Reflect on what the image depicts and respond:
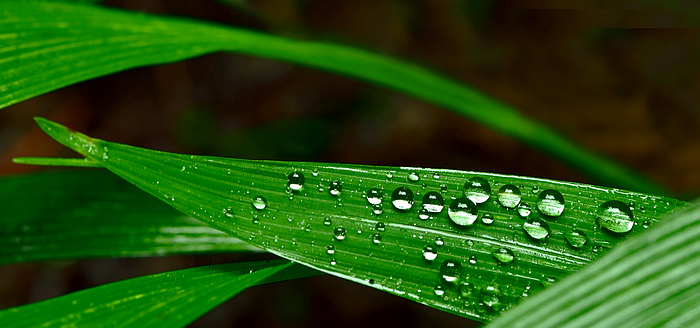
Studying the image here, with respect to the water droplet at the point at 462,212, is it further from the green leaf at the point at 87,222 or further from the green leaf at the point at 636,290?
the green leaf at the point at 87,222

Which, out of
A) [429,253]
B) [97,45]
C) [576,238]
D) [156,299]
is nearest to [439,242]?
[429,253]

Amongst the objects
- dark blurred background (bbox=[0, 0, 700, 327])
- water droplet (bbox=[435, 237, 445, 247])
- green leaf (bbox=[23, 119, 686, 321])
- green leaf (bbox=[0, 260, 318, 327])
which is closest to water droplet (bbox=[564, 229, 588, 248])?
green leaf (bbox=[23, 119, 686, 321])

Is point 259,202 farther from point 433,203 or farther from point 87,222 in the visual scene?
point 87,222

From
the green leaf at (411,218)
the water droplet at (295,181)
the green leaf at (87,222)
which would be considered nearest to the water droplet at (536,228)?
the green leaf at (411,218)

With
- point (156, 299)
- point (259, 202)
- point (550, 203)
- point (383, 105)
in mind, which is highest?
point (383, 105)

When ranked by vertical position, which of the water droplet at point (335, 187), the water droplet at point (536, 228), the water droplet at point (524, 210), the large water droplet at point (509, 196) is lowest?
the water droplet at point (335, 187)
